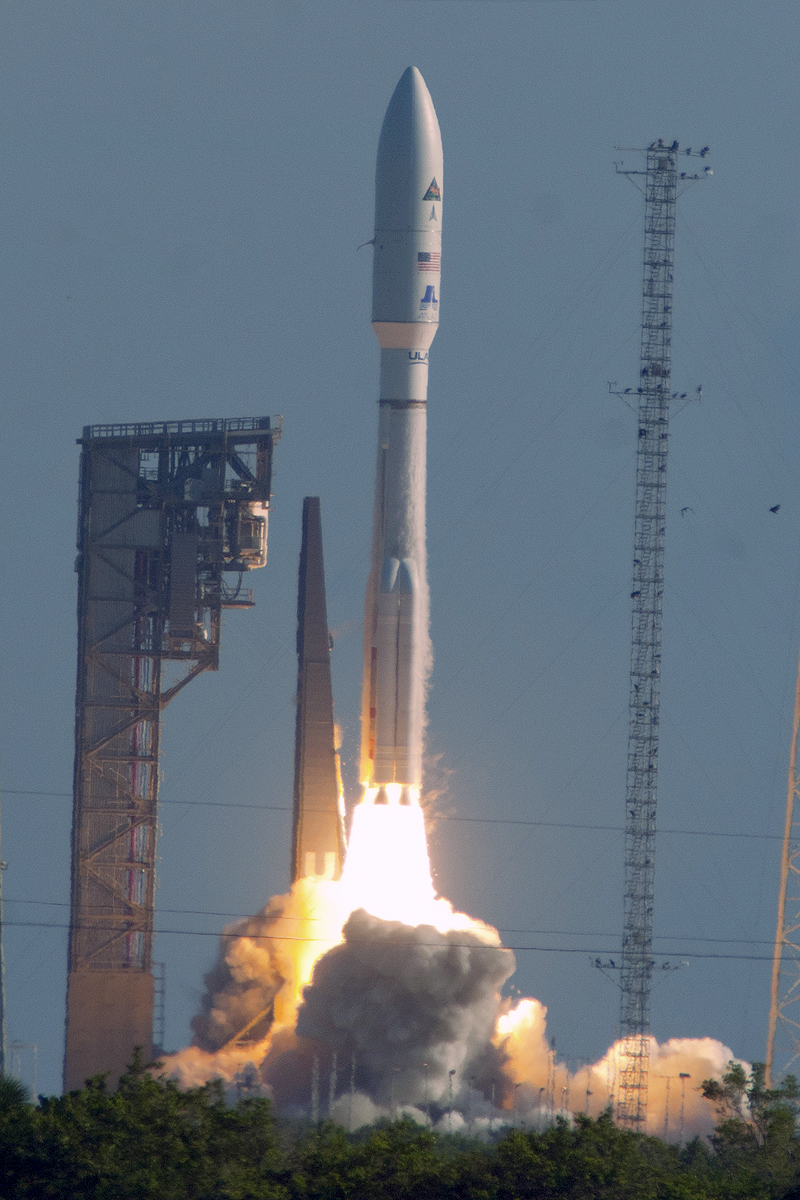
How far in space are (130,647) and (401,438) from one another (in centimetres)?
1341

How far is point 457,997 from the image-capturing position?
92125 millimetres

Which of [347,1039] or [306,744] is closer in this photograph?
[347,1039]

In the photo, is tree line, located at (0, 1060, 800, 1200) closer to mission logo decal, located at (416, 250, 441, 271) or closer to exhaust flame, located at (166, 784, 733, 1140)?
exhaust flame, located at (166, 784, 733, 1140)

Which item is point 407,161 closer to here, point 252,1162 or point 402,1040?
point 402,1040

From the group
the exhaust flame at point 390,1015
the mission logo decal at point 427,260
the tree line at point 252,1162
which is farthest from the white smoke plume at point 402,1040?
the tree line at point 252,1162

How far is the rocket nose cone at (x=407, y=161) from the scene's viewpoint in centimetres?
9075

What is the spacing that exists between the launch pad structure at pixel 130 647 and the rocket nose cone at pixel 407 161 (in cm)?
1171

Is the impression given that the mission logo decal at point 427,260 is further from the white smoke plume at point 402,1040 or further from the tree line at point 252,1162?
the tree line at point 252,1162

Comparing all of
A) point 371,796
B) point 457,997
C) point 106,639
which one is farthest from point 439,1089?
point 106,639

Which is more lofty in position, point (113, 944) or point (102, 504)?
point (102, 504)

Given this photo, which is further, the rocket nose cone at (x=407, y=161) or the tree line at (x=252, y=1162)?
the rocket nose cone at (x=407, y=161)

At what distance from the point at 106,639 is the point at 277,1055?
1453 centimetres

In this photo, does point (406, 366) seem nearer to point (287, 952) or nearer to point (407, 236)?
point (407, 236)

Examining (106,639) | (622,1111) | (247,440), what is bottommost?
(622,1111)
